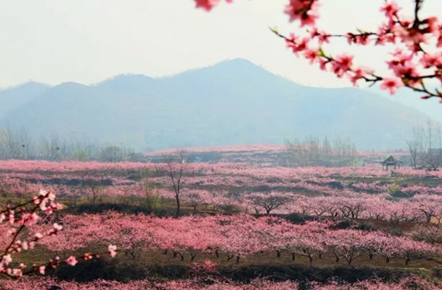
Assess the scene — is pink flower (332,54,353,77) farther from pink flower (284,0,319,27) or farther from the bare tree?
the bare tree

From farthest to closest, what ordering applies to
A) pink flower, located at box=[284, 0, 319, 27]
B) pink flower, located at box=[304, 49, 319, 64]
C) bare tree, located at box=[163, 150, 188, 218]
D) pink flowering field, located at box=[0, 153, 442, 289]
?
bare tree, located at box=[163, 150, 188, 218]
pink flowering field, located at box=[0, 153, 442, 289]
pink flower, located at box=[304, 49, 319, 64]
pink flower, located at box=[284, 0, 319, 27]

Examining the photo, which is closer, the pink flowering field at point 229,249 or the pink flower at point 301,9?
the pink flower at point 301,9

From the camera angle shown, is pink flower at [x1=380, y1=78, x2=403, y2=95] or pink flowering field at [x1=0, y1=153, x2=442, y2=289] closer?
pink flower at [x1=380, y1=78, x2=403, y2=95]

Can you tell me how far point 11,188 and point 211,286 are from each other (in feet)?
106

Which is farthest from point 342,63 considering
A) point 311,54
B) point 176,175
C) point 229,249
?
point 176,175

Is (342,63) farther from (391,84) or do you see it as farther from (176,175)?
(176,175)

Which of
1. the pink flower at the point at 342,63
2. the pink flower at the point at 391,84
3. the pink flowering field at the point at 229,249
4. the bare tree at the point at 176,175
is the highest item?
the pink flower at the point at 342,63

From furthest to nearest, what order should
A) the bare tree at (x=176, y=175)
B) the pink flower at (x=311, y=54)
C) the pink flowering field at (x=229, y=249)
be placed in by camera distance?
the bare tree at (x=176, y=175) < the pink flowering field at (x=229, y=249) < the pink flower at (x=311, y=54)

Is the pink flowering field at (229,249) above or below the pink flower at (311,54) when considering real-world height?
below

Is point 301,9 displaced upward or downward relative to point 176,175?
upward

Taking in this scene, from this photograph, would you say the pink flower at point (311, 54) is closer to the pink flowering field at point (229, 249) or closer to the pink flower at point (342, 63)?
the pink flower at point (342, 63)

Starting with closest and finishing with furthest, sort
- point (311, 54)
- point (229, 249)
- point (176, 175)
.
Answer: point (311, 54), point (229, 249), point (176, 175)

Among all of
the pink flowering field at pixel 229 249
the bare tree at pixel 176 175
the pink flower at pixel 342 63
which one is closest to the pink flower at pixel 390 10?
the pink flower at pixel 342 63

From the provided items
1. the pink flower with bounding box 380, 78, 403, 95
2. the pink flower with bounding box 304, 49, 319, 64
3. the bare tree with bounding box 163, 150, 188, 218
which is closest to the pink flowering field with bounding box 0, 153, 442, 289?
the bare tree with bounding box 163, 150, 188, 218
